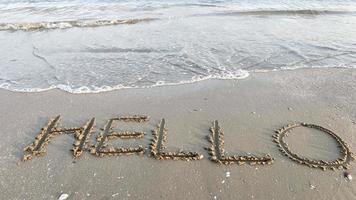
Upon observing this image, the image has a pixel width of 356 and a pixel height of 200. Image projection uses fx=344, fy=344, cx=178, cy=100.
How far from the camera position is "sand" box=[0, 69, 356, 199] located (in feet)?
11.3

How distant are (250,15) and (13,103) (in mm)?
7761

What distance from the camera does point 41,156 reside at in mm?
4023

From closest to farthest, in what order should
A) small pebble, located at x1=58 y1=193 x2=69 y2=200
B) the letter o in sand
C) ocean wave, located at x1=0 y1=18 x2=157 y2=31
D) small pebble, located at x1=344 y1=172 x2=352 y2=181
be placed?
small pebble, located at x1=58 y1=193 x2=69 y2=200, small pebble, located at x1=344 y1=172 x2=352 y2=181, the letter o in sand, ocean wave, located at x1=0 y1=18 x2=157 y2=31

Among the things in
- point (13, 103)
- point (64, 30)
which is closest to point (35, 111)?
point (13, 103)

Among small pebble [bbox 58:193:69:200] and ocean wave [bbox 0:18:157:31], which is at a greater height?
ocean wave [bbox 0:18:157:31]

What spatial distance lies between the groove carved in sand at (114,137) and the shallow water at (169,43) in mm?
1213

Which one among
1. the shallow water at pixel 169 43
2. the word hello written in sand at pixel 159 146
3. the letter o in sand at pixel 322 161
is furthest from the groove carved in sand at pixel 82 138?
the letter o in sand at pixel 322 161

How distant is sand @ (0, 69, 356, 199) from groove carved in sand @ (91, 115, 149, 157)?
0.29 feet

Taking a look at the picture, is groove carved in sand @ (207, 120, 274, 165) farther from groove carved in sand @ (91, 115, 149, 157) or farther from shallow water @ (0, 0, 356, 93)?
shallow water @ (0, 0, 356, 93)

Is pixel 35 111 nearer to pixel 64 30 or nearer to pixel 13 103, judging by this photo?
pixel 13 103

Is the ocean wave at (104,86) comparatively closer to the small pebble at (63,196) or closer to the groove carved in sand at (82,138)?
the groove carved in sand at (82,138)

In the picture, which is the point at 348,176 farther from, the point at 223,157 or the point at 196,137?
the point at 196,137

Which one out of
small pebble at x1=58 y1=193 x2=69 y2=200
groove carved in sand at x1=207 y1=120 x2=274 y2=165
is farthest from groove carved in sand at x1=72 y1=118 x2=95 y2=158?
groove carved in sand at x1=207 y1=120 x2=274 y2=165

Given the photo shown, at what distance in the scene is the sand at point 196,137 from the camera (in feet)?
11.3
